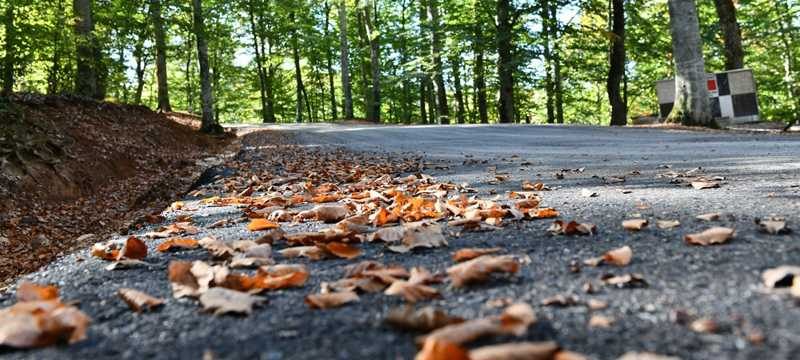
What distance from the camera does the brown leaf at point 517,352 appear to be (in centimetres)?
100

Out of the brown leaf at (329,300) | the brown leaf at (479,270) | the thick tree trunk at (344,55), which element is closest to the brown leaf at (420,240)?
the brown leaf at (479,270)

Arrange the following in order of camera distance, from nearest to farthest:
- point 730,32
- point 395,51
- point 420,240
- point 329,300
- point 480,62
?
point 329,300 → point 420,240 → point 730,32 → point 480,62 → point 395,51

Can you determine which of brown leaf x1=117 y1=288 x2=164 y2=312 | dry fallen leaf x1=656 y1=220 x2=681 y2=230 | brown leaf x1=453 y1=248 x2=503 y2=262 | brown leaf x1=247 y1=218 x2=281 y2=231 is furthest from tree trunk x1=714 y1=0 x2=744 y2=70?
Result: brown leaf x1=117 y1=288 x2=164 y2=312

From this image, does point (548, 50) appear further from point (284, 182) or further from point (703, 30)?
point (284, 182)

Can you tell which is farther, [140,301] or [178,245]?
[178,245]

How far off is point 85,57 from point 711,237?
11.7 metres

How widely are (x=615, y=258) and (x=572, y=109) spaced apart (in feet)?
132

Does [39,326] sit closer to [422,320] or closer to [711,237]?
[422,320]

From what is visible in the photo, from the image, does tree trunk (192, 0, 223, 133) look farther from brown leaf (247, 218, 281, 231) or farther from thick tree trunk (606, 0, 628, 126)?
thick tree trunk (606, 0, 628, 126)

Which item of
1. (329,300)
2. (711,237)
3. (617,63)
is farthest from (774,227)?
(617,63)

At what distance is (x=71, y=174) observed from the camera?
677cm

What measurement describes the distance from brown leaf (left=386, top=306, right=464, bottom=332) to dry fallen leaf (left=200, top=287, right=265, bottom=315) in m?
0.45

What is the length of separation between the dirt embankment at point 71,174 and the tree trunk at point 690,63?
1047 cm

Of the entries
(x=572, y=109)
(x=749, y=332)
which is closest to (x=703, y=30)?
(x=749, y=332)
